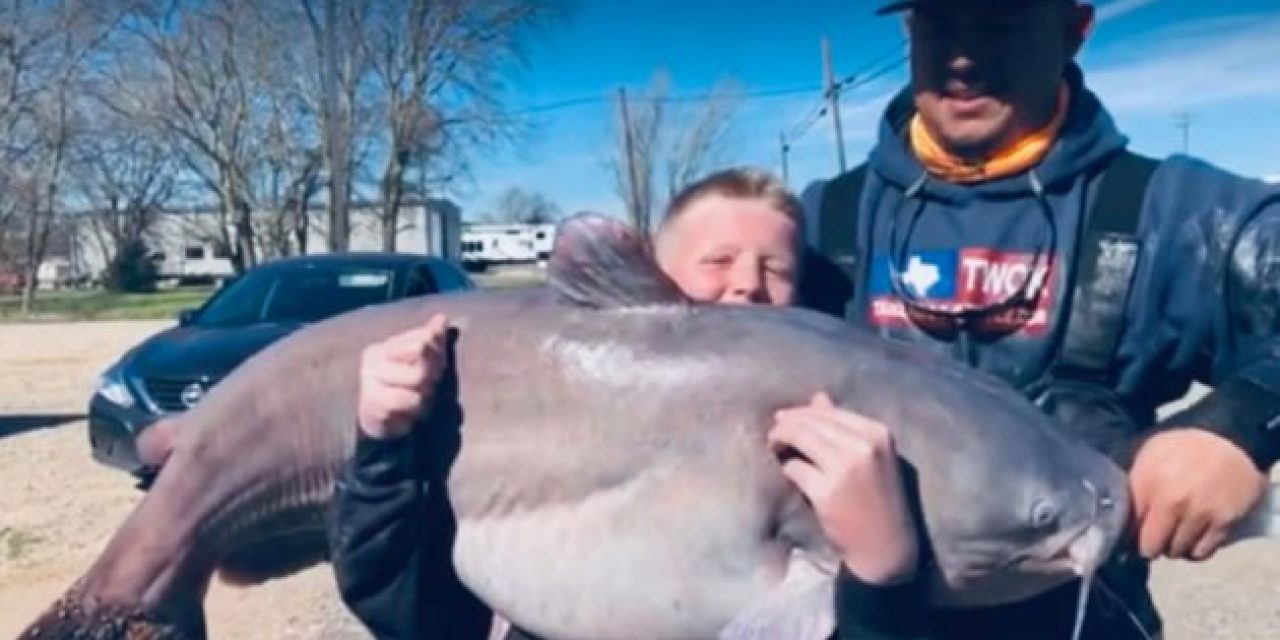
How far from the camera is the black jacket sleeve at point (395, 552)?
1.98 m

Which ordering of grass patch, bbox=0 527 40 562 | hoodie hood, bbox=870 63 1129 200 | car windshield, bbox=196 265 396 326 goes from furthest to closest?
car windshield, bbox=196 265 396 326, grass patch, bbox=0 527 40 562, hoodie hood, bbox=870 63 1129 200

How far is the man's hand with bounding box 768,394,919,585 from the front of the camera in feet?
5.53

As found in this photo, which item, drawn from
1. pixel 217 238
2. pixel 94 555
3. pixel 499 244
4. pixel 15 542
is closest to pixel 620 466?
pixel 94 555

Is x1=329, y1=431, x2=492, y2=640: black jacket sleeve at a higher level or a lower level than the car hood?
higher

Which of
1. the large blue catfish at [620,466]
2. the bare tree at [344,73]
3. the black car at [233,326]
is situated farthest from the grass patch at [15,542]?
the bare tree at [344,73]

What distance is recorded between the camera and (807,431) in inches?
67.8

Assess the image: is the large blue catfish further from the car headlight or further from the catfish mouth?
the car headlight

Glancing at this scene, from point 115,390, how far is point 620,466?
28.9 ft

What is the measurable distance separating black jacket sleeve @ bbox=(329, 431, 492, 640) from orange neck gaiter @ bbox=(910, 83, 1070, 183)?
0.84 meters

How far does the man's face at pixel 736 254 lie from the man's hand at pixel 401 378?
1.22 feet

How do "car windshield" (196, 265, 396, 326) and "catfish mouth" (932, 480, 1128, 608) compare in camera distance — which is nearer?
"catfish mouth" (932, 480, 1128, 608)

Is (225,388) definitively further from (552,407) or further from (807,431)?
(807,431)

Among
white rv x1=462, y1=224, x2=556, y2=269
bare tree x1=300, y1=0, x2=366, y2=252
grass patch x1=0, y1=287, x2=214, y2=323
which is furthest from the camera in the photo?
white rv x1=462, y1=224, x2=556, y2=269

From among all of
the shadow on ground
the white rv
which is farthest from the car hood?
the white rv
